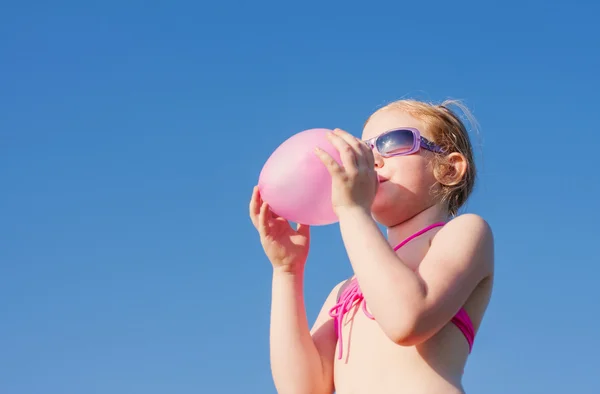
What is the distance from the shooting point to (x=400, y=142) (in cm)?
548

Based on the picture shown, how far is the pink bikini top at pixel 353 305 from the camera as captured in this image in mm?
5005

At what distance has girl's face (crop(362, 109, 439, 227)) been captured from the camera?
543cm

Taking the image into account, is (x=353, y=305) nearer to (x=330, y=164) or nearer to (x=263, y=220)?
(x=263, y=220)

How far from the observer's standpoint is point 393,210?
5.46m

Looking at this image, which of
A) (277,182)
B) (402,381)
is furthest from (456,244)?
(277,182)

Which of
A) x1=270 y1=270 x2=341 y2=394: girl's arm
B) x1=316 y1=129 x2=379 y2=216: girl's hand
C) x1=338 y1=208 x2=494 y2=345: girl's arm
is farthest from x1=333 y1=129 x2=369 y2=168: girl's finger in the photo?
x1=270 y1=270 x2=341 y2=394: girl's arm

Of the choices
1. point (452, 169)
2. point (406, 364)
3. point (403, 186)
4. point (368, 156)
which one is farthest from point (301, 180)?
point (406, 364)

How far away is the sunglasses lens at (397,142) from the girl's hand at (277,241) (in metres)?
0.93

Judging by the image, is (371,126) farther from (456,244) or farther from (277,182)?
(456,244)

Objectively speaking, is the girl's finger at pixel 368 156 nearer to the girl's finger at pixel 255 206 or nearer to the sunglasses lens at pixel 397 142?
the sunglasses lens at pixel 397 142

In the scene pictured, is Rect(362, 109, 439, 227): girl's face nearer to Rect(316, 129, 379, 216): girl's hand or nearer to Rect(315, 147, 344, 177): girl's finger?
Rect(316, 129, 379, 216): girl's hand

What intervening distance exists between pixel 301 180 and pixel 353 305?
3.09 ft

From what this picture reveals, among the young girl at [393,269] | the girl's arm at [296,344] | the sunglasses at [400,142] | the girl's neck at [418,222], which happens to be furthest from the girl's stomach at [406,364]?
the sunglasses at [400,142]

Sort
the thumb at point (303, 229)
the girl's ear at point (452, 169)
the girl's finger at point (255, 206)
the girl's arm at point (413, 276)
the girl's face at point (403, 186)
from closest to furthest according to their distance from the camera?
the girl's arm at point (413, 276) < the girl's face at point (403, 186) < the girl's ear at point (452, 169) < the girl's finger at point (255, 206) < the thumb at point (303, 229)
